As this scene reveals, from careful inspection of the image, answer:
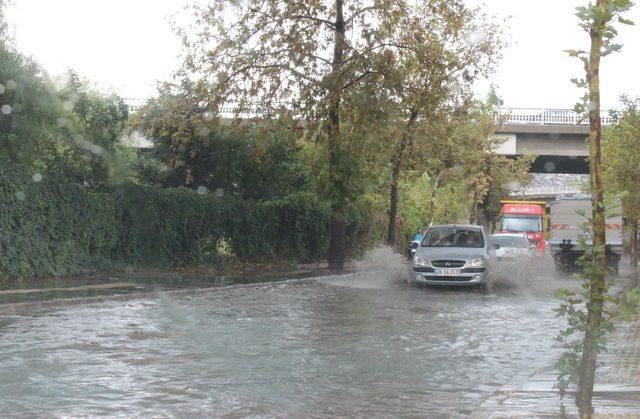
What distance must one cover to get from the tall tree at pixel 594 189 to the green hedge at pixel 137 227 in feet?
48.5

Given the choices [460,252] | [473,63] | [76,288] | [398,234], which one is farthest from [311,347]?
[398,234]

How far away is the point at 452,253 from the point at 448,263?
362 mm

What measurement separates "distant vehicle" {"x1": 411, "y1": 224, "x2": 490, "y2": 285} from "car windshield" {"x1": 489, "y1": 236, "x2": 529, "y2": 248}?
7807mm

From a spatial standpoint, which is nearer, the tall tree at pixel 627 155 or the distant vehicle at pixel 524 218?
the tall tree at pixel 627 155

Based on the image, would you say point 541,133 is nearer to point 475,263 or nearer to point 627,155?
point 627,155

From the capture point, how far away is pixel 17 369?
355 inches

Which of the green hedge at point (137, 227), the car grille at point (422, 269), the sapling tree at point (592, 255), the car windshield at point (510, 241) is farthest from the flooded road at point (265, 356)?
the car windshield at point (510, 241)

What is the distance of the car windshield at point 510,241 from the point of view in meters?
29.7

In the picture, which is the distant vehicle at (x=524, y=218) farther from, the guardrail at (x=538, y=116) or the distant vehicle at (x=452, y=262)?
the distant vehicle at (x=452, y=262)

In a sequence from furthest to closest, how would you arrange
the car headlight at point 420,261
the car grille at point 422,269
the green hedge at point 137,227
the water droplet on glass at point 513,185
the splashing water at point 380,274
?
the water droplet on glass at point 513,185 → the splashing water at point 380,274 → the car headlight at point 420,261 → the car grille at point 422,269 → the green hedge at point 137,227

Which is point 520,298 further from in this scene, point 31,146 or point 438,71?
point 31,146

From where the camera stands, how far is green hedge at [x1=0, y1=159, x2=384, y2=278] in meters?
19.4

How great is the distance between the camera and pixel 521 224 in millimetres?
51969

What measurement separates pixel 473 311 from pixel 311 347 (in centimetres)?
607
